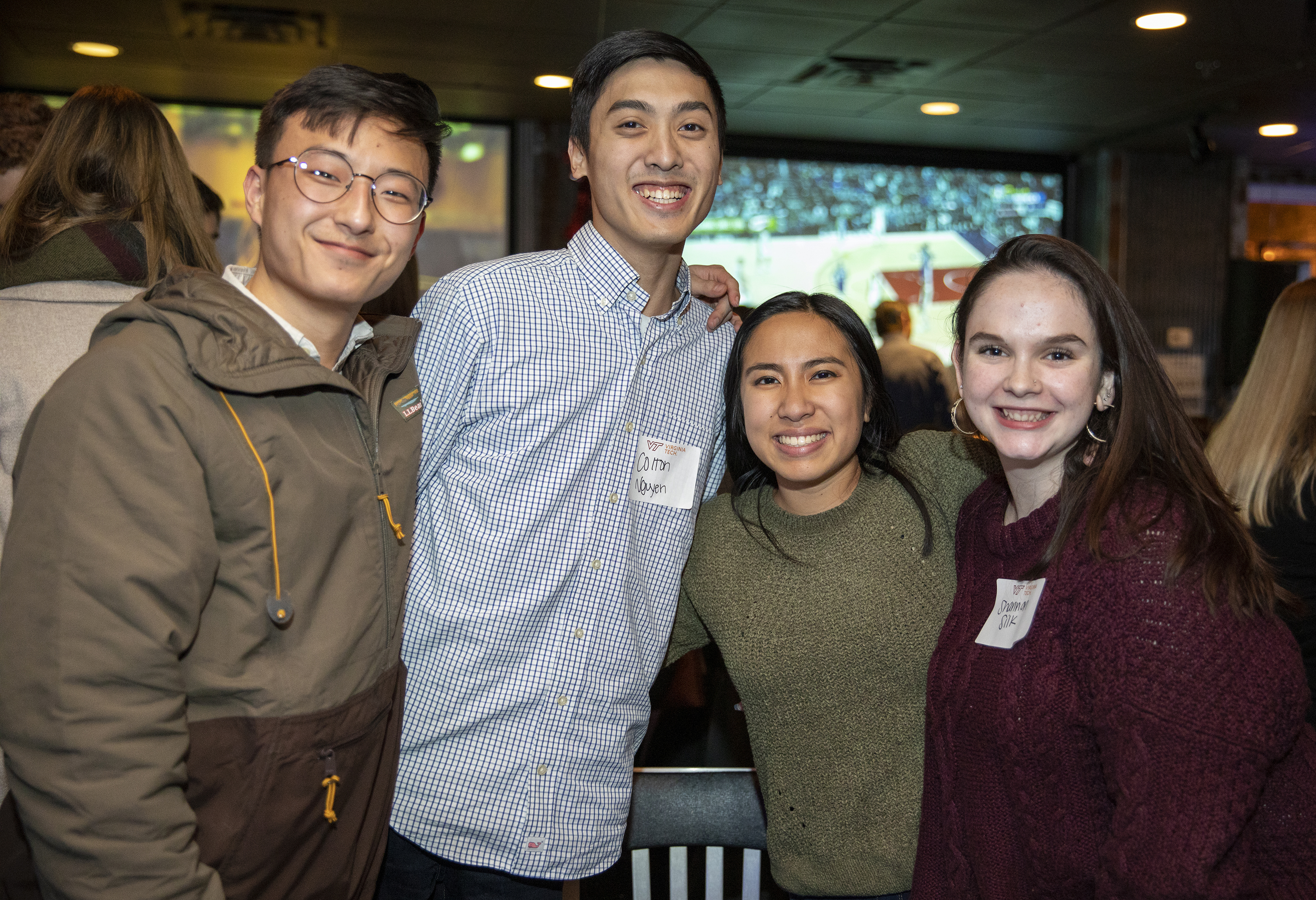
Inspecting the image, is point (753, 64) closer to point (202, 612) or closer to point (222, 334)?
point (222, 334)

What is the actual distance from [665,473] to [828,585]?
0.33 meters

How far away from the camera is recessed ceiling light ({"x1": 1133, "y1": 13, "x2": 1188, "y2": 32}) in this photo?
175 inches

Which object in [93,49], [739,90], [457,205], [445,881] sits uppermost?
[739,90]

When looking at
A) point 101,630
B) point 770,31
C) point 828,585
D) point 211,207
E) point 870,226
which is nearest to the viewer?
point 101,630

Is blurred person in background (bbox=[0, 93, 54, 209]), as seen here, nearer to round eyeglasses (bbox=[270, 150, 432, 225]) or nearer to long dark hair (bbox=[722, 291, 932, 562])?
round eyeglasses (bbox=[270, 150, 432, 225])

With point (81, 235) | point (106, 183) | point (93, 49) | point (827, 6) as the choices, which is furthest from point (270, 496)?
point (93, 49)

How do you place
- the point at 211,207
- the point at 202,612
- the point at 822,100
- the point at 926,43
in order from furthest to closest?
the point at 822,100
the point at 926,43
the point at 211,207
the point at 202,612

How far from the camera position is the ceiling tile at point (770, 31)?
179 inches

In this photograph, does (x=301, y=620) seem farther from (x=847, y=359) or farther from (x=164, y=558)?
(x=847, y=359)

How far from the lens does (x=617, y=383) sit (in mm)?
1668

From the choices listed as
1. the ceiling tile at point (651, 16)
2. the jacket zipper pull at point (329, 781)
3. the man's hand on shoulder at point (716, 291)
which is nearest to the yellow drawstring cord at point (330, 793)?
the jacket zipper pull at point (329, 781)

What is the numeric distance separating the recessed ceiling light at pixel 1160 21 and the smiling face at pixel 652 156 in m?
3.64

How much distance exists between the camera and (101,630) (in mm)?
999

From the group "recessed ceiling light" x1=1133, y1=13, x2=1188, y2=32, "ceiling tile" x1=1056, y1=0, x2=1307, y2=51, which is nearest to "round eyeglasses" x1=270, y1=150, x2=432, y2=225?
"ceiling tile" x1=1056, y1=0, x2=1307, y2=51
